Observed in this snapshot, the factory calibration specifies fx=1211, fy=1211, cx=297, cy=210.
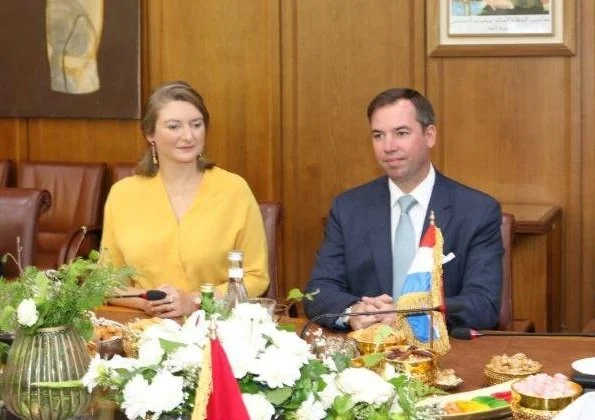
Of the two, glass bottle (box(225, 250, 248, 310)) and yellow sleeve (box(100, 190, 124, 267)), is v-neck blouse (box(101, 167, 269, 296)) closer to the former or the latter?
yellow sleeve (box(100, 190, 124, 267))

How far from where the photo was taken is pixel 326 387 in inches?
83.9

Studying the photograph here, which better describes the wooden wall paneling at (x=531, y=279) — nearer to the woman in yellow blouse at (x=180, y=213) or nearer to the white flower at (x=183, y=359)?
the woman in yellow blouse at (x=180, y=213)

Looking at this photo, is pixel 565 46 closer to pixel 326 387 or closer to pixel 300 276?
pixel 300 276

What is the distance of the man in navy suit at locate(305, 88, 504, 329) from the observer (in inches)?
144

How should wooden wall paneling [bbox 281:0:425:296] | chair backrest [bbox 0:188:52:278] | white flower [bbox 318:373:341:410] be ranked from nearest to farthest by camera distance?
white flower [bbox 318:373:341:410] → chair backrest [bbox 0:188:52:278] → wooden wall paneling [bbox 281:0:425:296]

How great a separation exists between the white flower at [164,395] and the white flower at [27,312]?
16.9 inches

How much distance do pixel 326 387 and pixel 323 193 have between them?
12.9 ft

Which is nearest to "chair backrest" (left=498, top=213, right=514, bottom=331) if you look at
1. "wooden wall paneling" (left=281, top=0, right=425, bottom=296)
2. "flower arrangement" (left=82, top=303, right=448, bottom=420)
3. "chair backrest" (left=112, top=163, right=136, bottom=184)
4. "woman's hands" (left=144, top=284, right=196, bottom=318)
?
"woman's hands" (left=144, top=284, right=196, bottom=318)

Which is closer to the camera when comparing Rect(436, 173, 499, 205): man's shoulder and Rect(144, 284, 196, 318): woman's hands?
Rect(144, 284, 196, 318): woman's hands

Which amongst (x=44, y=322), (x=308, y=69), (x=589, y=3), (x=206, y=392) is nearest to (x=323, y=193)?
(x=308, y=69)

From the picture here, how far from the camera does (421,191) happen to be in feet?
12.5

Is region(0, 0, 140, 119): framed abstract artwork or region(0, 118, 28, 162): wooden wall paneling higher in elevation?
region(0, 0, 140, 119): framed abstract artwork

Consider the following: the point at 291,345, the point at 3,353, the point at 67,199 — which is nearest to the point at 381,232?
the point at 3,353

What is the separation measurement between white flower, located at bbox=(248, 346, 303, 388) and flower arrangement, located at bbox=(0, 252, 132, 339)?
0.56m
